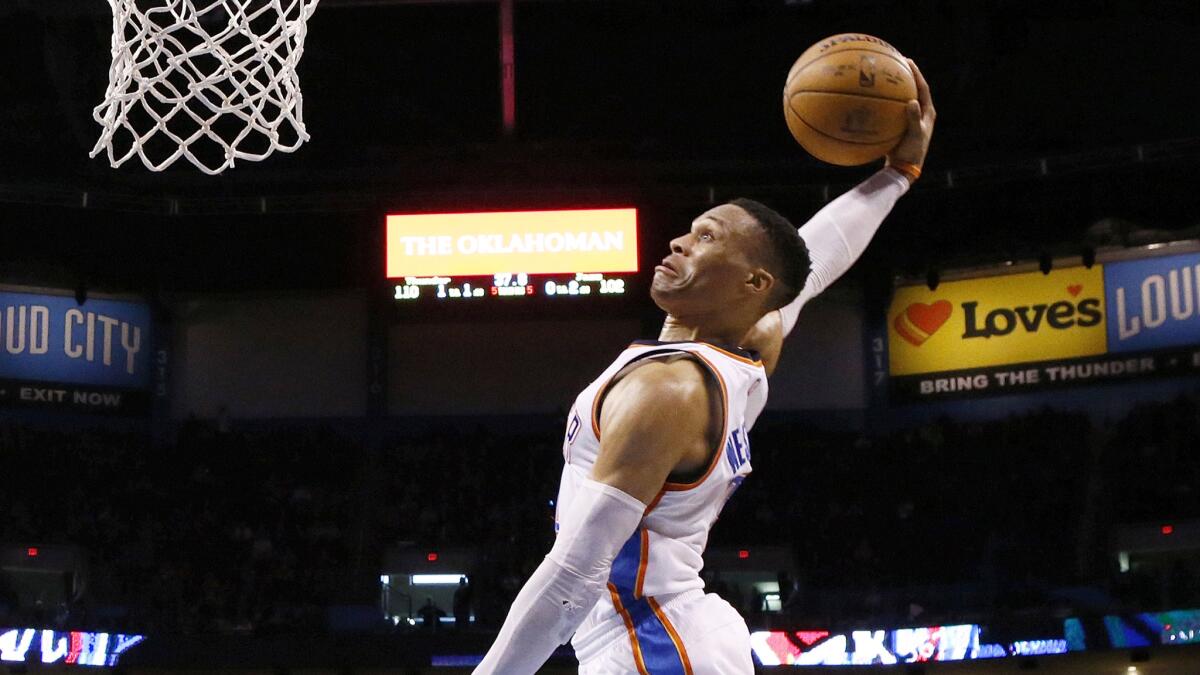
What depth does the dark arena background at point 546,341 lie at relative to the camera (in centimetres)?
1341

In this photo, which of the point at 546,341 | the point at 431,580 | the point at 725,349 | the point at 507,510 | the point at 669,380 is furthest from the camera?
the point at 546,341

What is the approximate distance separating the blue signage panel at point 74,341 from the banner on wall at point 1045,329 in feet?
29.1

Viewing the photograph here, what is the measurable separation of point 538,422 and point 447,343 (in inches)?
57.5

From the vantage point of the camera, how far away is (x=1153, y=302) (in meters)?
16.0

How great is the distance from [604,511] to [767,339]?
3.06ft

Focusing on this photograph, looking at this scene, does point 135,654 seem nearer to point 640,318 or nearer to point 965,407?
point 640,318

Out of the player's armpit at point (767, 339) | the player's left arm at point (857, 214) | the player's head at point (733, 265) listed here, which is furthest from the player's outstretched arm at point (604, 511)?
the player's left arm at point (857, 214)

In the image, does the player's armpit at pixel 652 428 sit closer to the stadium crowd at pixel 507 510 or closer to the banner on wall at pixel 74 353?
the stadium crowd at pixel 507 510

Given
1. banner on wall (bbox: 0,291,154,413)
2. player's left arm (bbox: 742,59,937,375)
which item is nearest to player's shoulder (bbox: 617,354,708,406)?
player's left arm (bbox: 742,59,937,375)

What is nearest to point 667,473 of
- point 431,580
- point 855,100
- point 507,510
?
point 855,100

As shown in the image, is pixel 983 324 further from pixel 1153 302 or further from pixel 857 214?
pixel 857 214

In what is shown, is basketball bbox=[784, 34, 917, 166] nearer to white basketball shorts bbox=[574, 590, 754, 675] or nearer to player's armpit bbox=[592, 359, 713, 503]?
player's armpit bbox=[592, 359, 713, 503]

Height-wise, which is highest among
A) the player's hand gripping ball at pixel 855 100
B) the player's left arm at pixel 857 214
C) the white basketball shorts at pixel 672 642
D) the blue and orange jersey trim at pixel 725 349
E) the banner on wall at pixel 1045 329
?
the banner on wall at pixel 1045 329

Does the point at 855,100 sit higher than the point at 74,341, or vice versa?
the point at 74,341
